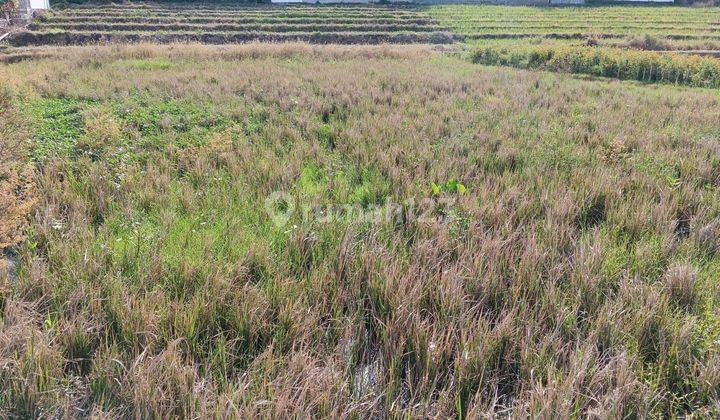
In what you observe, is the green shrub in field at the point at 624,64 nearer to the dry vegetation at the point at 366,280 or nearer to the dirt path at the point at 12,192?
the dry vegetation at the point at 366,280

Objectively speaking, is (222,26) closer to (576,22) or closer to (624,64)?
(624,64)

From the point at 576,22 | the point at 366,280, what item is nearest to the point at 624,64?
the point at 366,280

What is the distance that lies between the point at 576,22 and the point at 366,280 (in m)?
42.4

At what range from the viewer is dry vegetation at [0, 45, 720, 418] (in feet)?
6.95

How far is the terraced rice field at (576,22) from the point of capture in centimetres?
3164

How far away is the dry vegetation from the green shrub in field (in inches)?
436

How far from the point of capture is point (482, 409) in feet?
6.88

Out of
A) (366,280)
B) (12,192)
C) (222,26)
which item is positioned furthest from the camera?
(222,26)

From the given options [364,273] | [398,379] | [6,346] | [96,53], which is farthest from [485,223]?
[96,53]

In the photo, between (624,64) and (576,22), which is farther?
(576,22)

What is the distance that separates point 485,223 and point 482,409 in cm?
211

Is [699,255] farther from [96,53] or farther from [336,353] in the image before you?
[96,53]

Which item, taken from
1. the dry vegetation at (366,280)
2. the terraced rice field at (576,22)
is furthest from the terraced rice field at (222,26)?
the dry vegetation at (366,280)

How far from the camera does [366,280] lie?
A: 309cm
